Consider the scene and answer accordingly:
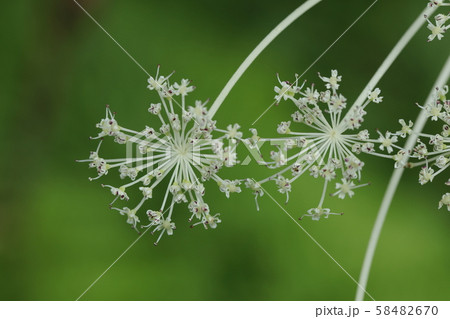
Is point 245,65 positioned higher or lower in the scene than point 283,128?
higher

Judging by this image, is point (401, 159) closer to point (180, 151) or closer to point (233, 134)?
point (233, 134)

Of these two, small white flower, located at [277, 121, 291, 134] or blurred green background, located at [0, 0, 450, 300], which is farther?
blurred green background, located at [0, 0, 450, 300]

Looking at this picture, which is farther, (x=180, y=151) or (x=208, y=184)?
(x=208, y=184)

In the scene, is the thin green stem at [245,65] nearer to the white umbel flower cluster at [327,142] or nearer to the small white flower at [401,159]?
the white umbel flower cluster at [327,142]

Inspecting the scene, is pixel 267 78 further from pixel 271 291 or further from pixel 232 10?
pixel 271 291

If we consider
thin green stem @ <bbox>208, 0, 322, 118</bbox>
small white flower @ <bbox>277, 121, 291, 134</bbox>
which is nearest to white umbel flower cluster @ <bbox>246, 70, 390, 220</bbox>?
small white flower @ <bbox>277, 121, 291, 134</bbox>

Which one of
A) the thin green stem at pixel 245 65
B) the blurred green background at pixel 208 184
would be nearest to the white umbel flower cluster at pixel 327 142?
the thin green stem at pixel 245 65

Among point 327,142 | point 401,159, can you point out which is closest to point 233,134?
point 327,142

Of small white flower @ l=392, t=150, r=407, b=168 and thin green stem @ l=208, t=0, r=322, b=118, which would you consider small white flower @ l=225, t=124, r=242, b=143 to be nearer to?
thin green stem @ l=208, t=0, r=322, b=118
